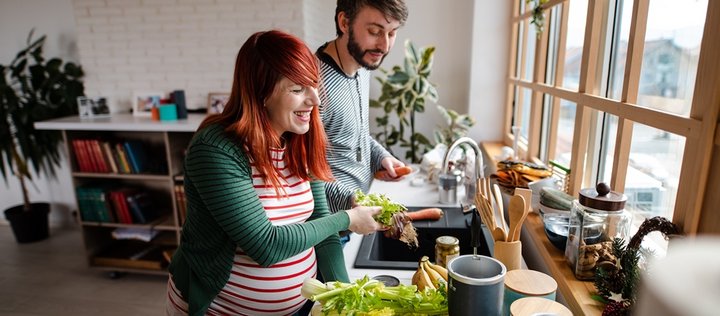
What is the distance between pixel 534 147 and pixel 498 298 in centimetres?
168

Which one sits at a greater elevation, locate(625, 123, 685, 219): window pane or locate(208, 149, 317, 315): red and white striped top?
locate(625, 123, 685, 219): window pane

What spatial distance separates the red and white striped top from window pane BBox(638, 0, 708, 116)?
40.0 inches

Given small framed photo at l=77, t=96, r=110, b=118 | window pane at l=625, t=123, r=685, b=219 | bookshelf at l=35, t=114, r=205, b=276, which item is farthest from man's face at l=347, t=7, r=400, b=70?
small framed photo at l=77, t=96, r=110, b=118

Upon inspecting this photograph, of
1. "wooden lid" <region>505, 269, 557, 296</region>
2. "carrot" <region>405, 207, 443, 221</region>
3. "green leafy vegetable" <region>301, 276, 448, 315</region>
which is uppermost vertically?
"wooden lid" <region>505, 269, 557, 296</region>

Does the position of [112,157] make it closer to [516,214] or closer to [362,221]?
[362,221]

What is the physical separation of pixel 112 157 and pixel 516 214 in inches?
126

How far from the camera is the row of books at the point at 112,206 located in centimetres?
343

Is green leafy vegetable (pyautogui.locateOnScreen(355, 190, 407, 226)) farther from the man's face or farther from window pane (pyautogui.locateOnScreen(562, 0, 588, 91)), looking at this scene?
window pane (pyautogui.locateOnScreen(562, 0, 588, 91))

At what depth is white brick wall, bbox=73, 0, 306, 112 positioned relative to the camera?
134 inches

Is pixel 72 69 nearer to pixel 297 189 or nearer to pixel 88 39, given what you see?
pixel 88 39

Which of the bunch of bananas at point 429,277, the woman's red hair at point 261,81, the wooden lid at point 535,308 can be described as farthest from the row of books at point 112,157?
the wooden lid at point 535,308

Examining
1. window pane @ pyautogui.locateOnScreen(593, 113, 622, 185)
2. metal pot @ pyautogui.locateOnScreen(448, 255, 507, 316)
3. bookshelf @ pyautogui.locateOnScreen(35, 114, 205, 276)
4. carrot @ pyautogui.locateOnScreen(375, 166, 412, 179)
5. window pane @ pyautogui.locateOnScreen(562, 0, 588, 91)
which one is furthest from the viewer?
bookshelf @ pyautogui.locateOnScreen(35, 114, 205, 276)

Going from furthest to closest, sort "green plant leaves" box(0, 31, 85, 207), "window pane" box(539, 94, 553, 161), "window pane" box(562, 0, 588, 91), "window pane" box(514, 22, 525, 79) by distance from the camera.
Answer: "green plant leaves" box(0, 31, 85, 207) → "window pane" box(514, 22, 525, 79) → "window pane" box(539, 94, 553, 161) → "window pane" box(562, 0, 588, 91)

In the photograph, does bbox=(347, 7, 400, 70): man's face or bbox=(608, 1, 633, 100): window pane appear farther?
bbox=(347, 7, 400, 70): man's face
